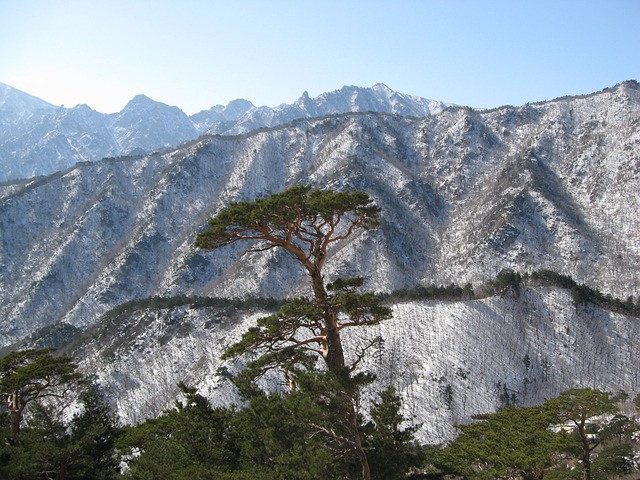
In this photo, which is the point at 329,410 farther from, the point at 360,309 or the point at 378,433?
the point at 378,433

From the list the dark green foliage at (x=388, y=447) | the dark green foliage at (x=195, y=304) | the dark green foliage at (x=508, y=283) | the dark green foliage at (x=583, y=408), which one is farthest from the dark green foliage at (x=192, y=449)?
the dark green foliage at (x=508, y=283)

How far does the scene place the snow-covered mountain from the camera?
242 feet

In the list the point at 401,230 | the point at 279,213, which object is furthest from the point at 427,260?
the point at 279,213

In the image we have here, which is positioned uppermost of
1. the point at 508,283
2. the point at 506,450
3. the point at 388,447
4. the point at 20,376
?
the point at 508,283

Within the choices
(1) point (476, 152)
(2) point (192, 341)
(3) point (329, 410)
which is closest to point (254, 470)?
(3) point (329, 410)

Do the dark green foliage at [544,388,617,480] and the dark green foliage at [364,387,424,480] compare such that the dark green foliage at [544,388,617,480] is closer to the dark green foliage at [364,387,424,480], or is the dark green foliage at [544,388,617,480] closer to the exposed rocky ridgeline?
the dark green foliage at [364,387,424,480]

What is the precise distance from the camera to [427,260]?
15462cm

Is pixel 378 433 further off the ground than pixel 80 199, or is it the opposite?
pixel 80 199

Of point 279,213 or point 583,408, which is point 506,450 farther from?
point 279,213

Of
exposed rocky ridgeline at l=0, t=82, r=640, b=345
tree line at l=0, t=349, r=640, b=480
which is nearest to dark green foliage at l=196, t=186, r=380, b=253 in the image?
tree line at l=0, t=349, r=640, b=480

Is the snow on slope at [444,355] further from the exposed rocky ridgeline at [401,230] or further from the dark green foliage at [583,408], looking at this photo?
the exposed rocky ridgeline at [401,230]

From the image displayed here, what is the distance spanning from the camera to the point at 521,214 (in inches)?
5935

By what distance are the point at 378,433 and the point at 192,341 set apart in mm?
72811

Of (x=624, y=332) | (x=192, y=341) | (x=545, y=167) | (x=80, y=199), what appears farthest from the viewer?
(x=80, y=199)
